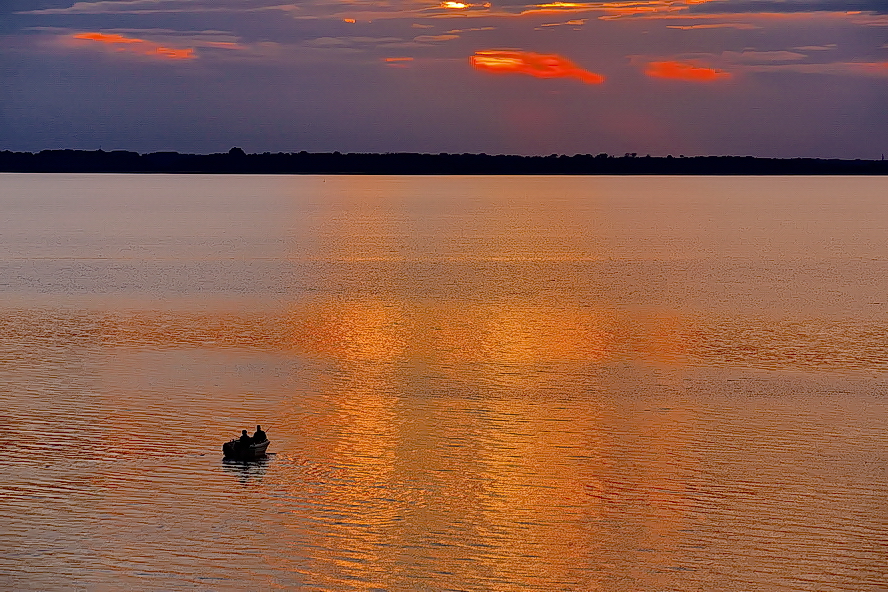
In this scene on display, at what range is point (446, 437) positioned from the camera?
3216cm

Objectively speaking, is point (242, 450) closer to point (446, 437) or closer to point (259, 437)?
point (259, 437)

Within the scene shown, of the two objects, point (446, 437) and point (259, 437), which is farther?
point (446, 437)

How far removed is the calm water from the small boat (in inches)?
13.2

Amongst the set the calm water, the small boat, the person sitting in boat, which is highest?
the person sitting in boat

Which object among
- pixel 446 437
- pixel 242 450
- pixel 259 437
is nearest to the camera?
pixel 242 450

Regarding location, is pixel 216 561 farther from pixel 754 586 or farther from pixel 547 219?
pixel 547 219

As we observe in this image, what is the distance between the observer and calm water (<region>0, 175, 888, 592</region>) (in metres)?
22.6

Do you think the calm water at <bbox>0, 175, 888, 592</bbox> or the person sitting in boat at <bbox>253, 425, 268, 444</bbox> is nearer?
the calm water at <bbox>0, 175, 888, 592</bbox>

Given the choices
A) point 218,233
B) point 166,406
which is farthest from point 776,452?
point 218,233

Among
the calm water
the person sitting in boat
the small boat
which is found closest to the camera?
the calm water

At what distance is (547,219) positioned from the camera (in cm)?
18988

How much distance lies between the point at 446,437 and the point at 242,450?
5.86 meters

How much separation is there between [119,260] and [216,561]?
7841 cm

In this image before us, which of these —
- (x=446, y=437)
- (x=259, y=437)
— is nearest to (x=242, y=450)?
(x=259, y=437)
